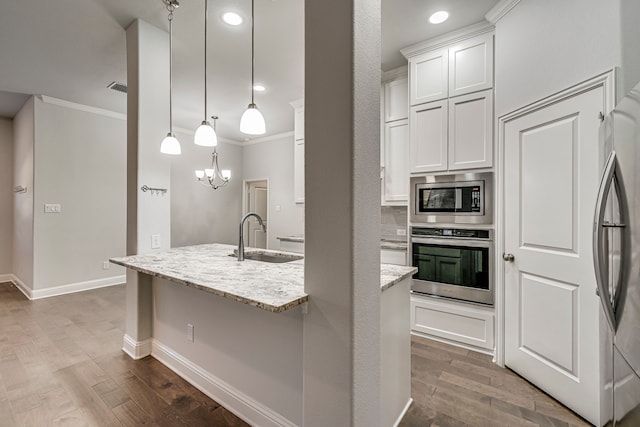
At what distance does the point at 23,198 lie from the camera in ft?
14.6

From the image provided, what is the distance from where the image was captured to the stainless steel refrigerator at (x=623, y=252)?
1005 mm

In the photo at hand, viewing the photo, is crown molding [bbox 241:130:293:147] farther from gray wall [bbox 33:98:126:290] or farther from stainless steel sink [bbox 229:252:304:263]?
stainless steel sink [bbox 229:252:304:263]

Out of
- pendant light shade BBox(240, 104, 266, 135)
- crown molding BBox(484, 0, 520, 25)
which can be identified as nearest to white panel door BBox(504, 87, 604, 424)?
crown molding BBox(484, 0, 520, 25)

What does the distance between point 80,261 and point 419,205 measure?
5.09 m

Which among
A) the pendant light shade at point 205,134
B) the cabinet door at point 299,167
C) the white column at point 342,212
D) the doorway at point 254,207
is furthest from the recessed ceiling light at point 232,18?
the doorway at point 254,207

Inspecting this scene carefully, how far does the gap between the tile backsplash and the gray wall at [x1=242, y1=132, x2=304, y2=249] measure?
2.06m

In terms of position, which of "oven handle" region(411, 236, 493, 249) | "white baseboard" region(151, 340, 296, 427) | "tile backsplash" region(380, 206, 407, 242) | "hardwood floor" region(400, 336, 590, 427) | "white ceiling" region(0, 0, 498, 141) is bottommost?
"hardwood floor" region(400, 336, 590, 427)

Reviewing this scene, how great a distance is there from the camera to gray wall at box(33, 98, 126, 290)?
4.13 m

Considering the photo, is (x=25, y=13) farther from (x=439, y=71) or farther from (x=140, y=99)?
(x=439, y=71)

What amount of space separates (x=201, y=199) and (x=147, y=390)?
4.60 m

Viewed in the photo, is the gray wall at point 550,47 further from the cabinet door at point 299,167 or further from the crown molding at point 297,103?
the cabinet door at point 299,167

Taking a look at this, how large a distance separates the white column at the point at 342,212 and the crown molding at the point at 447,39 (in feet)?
6.26

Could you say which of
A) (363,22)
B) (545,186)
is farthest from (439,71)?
(363,22)

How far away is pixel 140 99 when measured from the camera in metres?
2.48
